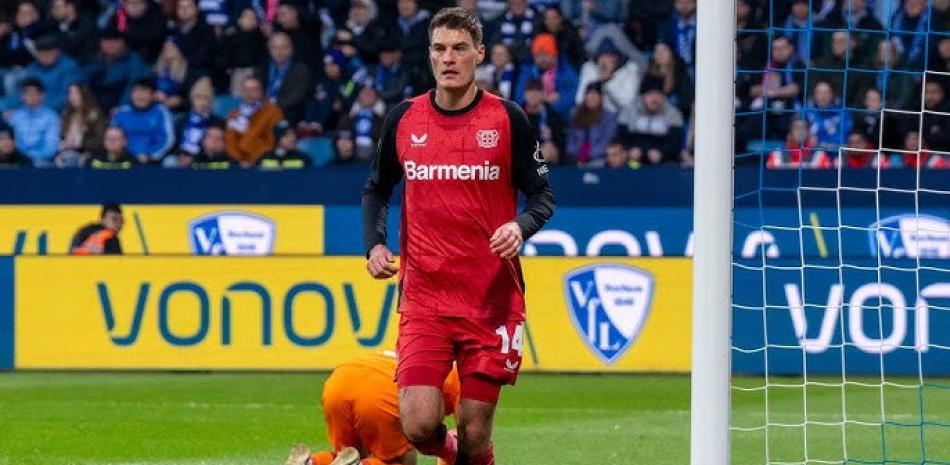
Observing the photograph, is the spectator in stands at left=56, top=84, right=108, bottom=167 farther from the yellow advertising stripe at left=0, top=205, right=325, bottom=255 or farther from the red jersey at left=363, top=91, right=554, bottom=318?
the red jersey at left=363, top=91, right=554, bottom=318

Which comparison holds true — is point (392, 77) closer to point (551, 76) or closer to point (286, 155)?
point (286, 155)

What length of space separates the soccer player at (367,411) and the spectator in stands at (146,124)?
11064 mm

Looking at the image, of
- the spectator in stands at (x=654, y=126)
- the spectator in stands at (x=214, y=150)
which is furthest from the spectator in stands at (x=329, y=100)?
the spectator in stands at (x=654, y=126)

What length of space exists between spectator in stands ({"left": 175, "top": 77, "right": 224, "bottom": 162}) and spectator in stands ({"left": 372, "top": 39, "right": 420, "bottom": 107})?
1599 mm

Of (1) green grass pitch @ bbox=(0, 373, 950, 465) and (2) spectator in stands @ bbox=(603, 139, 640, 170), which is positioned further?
(2) spectator in stands @ bbox=(603, 139, 640, 170)

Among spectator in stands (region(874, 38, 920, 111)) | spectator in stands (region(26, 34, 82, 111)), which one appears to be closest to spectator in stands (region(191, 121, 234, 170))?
spectator in stands (region(26, 34, 82, 111))

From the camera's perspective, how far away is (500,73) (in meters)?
18.0

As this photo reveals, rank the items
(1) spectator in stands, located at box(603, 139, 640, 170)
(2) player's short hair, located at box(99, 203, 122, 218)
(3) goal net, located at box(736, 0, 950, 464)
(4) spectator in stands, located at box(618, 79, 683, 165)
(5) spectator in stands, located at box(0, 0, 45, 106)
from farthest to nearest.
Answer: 1. (5) spectator in stands, located at box(0, 0, 45, 106)
2. (4) spectator in stands, located at box(618, 79, 683, 165)
3. (1) spectator in stands, located at box(603, 139, 640, 170)
4. (2) player's short hair, located at box(99, 203, 122, 218)
5. (3) goal net, located at box(736, 0, 950, 464)

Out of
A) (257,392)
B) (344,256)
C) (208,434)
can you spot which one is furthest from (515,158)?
(344,256)

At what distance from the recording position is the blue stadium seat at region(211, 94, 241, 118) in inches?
737

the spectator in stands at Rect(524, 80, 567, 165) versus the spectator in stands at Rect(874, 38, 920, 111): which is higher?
the spectator in stands at Rect(874, 38, 920, 111)

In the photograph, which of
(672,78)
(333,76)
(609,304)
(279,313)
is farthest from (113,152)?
(609,304)

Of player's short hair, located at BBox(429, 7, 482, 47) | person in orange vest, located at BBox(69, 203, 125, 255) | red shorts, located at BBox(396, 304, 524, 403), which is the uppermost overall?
player's short hair, located at BBox(429, 7, 482, 47)

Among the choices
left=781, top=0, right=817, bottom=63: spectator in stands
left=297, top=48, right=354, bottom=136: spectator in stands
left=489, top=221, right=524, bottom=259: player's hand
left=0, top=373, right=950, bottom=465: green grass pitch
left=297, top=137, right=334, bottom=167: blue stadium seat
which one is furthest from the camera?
left=297, top=48, right=354, bottom=136: spectator in stands
